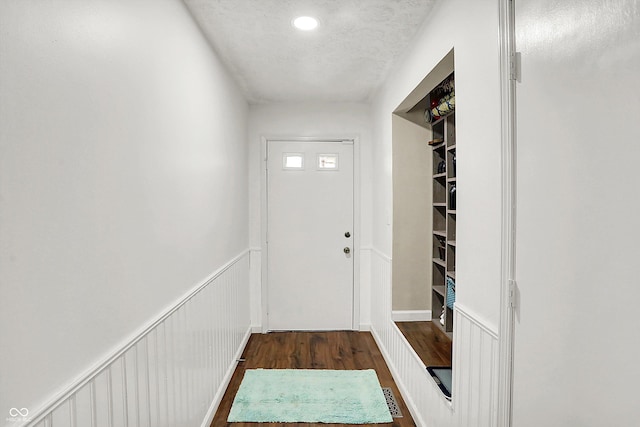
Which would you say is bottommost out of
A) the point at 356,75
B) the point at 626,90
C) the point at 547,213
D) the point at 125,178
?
the point at 547,213

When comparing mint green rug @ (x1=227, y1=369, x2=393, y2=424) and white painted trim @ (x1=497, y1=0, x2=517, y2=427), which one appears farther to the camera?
mint green rug @ (x1=227, y1=369, x2=393, y2=424)

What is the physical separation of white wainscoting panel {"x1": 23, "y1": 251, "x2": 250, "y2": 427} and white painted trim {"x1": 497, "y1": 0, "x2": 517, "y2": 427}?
125 centimetres

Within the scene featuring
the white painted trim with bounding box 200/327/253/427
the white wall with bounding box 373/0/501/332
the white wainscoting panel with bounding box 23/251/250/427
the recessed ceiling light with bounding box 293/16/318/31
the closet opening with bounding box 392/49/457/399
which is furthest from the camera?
the closet opening with bounding box 392/49/457/399

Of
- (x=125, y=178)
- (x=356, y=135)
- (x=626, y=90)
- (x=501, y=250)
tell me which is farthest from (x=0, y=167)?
(x=356, y=135)

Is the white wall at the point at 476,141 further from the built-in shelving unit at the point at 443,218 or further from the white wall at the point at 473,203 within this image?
the built-in shelving unit at the point at 443,218

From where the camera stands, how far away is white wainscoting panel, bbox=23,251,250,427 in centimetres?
101

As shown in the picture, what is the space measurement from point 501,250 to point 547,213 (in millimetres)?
267

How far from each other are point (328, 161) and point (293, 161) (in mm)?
358

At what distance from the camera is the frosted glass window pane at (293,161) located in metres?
3.84

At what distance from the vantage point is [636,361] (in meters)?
0.75

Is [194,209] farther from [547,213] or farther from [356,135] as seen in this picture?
[356,135]

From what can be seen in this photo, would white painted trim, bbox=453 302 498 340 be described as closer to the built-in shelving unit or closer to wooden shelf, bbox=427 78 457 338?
the built-in shelving unit

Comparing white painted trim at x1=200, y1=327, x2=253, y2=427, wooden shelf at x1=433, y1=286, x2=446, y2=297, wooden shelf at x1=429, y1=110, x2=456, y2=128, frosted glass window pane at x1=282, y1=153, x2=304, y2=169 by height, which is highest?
wooden shelf at x1=429, y1=110, x2=456, y2=128

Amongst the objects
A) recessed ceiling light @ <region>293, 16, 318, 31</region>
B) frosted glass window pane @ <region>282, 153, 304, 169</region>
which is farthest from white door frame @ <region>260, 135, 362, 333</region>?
recessed ceiling light @ <region>293, 16, 318, 31</region>
